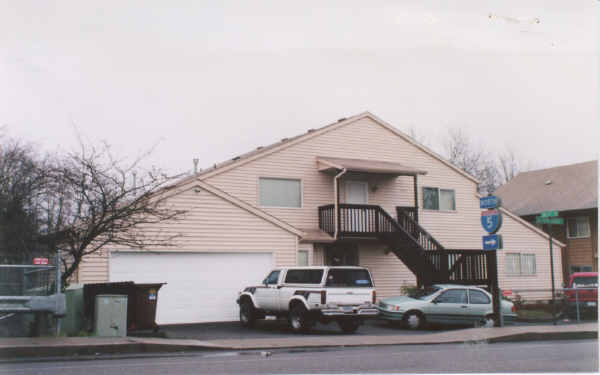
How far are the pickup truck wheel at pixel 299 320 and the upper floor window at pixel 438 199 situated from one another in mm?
11755

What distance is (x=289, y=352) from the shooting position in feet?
44.5

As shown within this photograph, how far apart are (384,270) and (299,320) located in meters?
9.52

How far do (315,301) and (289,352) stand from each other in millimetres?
3661

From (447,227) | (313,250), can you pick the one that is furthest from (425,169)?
(313,250)

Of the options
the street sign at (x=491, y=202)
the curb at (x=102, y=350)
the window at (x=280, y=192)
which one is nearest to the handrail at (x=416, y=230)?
the window at (x=280, y=192)

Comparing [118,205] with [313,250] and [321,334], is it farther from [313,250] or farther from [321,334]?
[313,250]

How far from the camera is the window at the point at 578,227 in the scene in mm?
35803

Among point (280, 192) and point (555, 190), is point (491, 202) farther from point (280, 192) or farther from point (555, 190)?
point (555, 190)

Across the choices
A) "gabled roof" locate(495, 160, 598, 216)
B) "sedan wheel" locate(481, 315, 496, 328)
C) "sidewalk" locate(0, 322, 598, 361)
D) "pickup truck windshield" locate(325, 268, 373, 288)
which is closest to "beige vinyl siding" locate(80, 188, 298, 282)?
"pickup truck windshield" locate(325, 268, 373, 288)

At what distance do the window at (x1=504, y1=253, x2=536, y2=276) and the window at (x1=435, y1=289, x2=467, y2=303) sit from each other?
34.5 feet

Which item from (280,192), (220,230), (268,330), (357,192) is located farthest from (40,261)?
(357,192)

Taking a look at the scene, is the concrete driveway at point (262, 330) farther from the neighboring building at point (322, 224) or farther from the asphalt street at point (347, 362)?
the asphalt street at point (347, 362)

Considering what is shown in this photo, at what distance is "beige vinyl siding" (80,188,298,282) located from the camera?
20.2m

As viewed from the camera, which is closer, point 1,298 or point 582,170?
point 1,298
